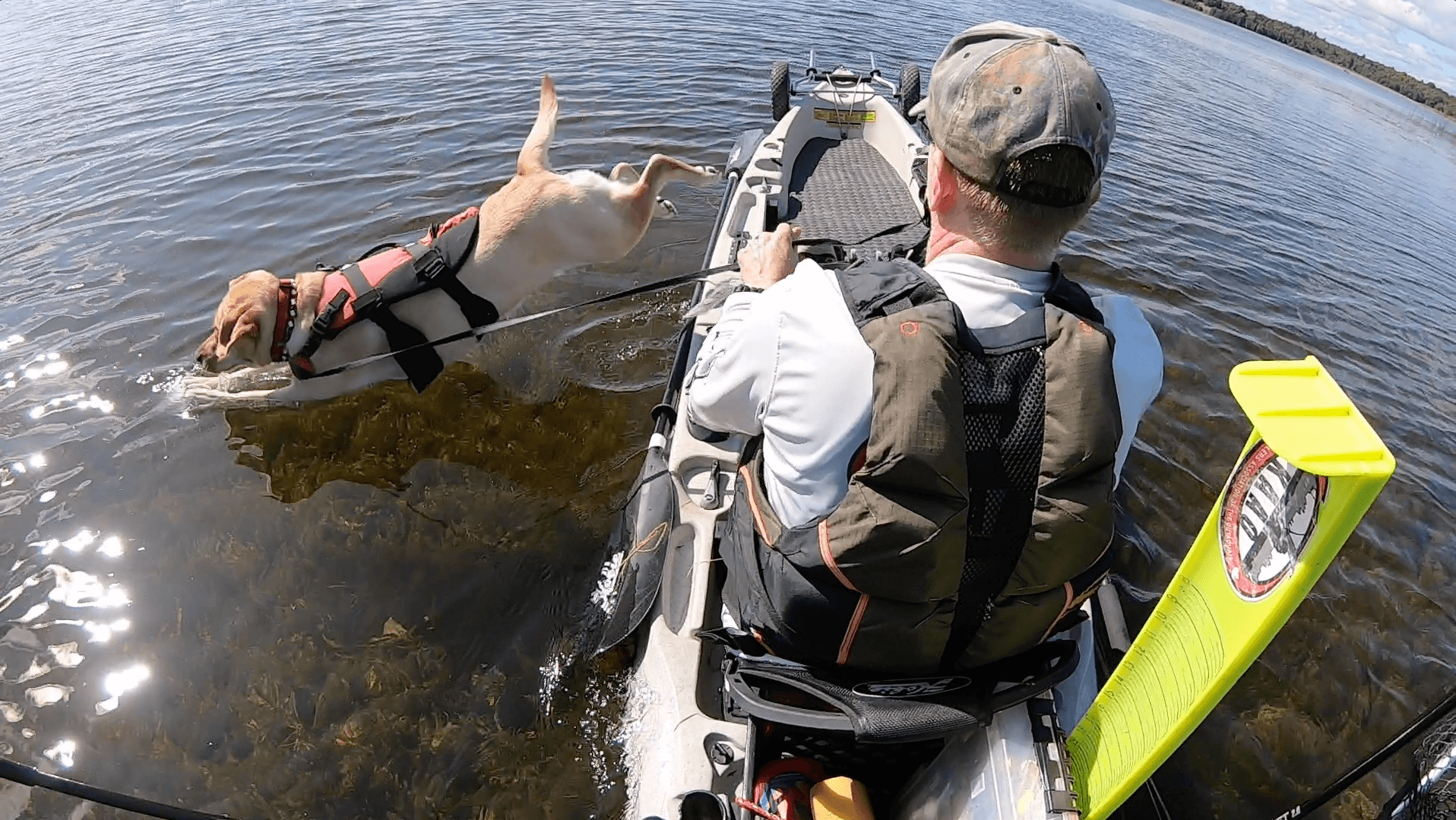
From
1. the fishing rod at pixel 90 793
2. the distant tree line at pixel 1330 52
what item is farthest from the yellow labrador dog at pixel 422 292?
the distant tree line at pixel 1330 52

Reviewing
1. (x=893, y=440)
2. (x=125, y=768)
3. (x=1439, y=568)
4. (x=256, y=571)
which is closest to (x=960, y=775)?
(x=893, y=440)

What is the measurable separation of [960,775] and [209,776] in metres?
3.26

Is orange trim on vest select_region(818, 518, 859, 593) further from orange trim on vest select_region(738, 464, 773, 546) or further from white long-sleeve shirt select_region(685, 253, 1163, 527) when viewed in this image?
orange trim on vest select_region(738, 464, 773, 546)

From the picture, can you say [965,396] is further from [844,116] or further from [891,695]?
[844,116]

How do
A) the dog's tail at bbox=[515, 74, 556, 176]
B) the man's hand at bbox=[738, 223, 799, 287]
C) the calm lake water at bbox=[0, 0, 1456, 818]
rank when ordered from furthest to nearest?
the dog's tail at bbox=[515, 74, 556, 176] < the calm lake water at bbox=[0, 0, 1456, 818] < the man's hand at bbox=[738, 223, 799, 287]

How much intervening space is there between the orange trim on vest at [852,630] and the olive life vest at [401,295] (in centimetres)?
346

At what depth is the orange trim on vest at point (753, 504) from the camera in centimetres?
199

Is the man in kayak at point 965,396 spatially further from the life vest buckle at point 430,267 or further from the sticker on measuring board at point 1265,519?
the life vest buckle at point 430,267

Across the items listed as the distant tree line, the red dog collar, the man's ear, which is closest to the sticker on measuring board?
the man's ear

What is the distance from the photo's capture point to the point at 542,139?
4840 mm

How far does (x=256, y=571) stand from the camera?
397 cm

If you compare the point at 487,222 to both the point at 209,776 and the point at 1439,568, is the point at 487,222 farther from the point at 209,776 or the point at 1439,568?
the point at 1439,568

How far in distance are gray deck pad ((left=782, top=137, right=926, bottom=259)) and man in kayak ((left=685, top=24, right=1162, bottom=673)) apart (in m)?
3.65

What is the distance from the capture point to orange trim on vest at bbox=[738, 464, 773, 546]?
1.99m
